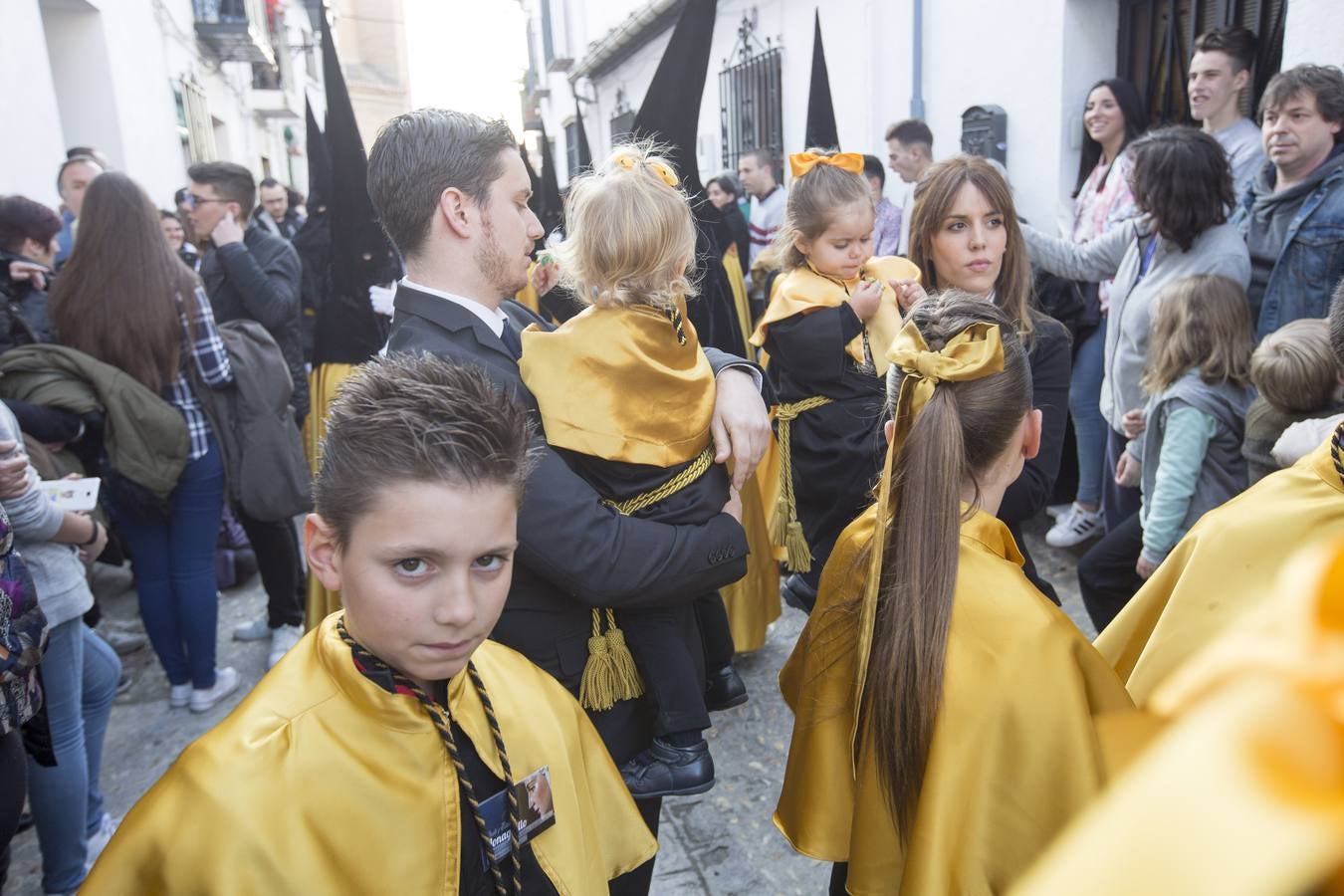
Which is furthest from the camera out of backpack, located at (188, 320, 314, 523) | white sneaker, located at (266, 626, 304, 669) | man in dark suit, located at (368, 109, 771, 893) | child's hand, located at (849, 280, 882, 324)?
white sneaker, located at (266, 626, 304, 669)

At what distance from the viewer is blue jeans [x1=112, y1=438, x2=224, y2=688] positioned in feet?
11.5

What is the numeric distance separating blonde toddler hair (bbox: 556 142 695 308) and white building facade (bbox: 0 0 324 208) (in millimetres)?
4352

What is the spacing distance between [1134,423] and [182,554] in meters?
3.67

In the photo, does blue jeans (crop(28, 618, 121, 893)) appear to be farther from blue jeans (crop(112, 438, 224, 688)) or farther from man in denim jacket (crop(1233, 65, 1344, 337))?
man in denim jacket (crop(1233, 65, 1344, 337))

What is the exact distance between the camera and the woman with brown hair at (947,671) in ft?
4.64

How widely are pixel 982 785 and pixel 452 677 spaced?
32.9 inches

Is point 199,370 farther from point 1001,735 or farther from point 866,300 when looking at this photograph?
point 1001,735

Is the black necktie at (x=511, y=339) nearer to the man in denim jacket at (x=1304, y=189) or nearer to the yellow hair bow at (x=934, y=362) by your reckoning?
the yellow hair bow at (x=934, y=362)

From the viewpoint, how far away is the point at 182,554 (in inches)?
140

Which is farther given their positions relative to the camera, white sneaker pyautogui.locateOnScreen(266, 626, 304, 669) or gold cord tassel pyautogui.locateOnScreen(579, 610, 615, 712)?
white sneaker pyautogui.locateOnScreen(266, 626, 304, 669)

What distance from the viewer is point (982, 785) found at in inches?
56.1

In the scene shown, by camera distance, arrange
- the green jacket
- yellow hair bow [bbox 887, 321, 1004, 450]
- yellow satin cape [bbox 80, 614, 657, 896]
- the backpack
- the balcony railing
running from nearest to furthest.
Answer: yellow satin cape [bbox 80, 614, 657, 896]
yellow hair bow [bbox 887, 321, 1004, 450]
the green jacket
the backpack
the balcony railing

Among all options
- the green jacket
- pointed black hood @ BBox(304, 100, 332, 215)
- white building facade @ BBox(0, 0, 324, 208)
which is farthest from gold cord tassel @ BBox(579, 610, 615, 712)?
white building facade @ BBox(0, 0, 324, 208)

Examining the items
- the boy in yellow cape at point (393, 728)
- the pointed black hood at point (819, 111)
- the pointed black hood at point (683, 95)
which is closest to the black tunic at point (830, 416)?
the pointed black hood at point (683, 95)
